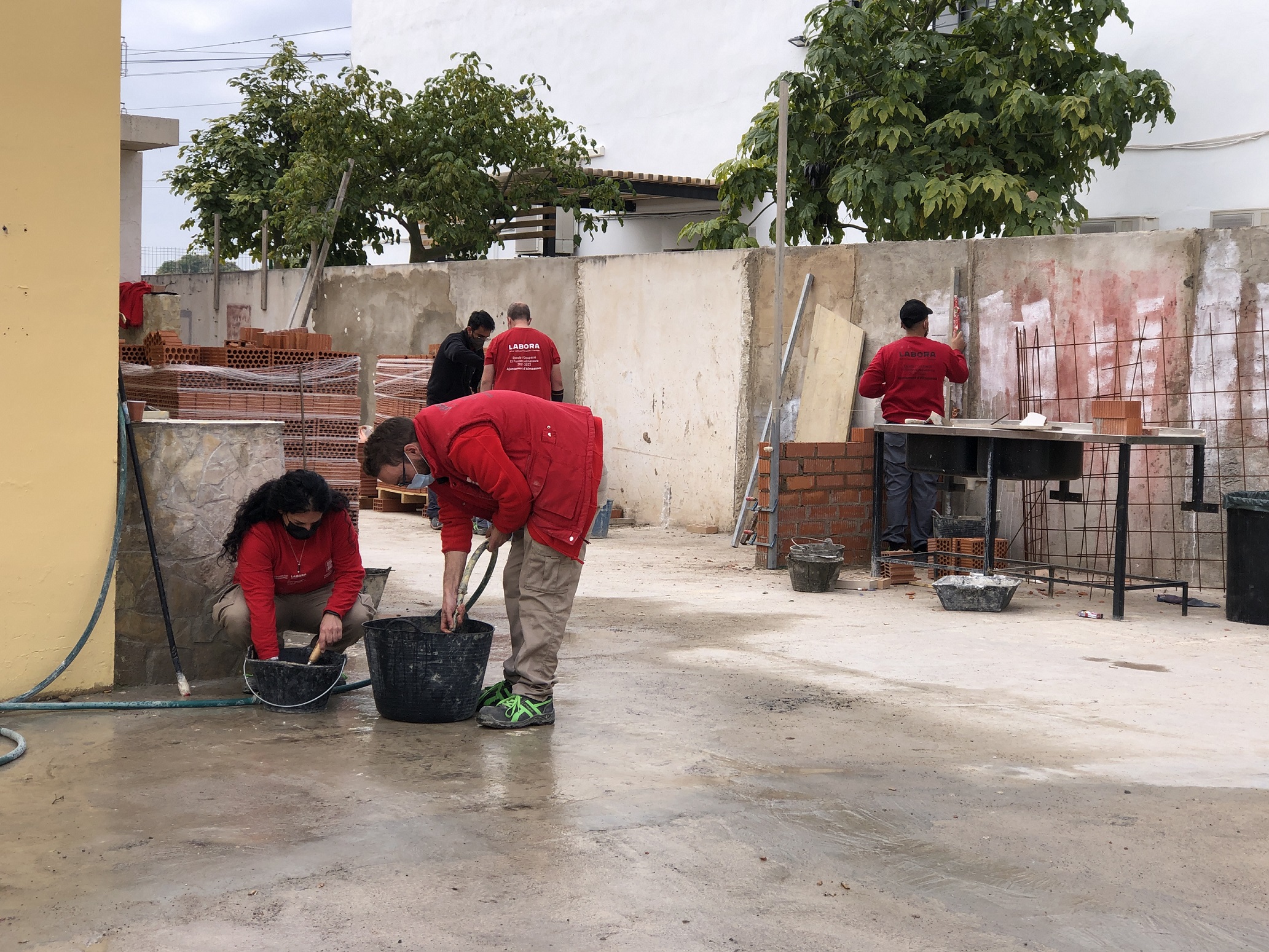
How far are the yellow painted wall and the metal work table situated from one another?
5.06 metres

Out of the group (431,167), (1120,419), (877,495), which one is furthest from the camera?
(431,167)

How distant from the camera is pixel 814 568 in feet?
28.1

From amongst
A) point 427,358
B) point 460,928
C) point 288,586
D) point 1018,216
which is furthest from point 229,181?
point 460,928

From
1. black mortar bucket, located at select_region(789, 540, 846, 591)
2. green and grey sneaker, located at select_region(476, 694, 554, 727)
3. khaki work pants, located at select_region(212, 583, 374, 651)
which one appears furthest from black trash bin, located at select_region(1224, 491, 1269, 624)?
khaki work pants, located at select_region(212, 583, 374, 651)

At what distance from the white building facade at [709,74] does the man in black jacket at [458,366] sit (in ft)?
28.3

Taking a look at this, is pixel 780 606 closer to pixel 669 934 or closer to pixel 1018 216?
pixel 669 934

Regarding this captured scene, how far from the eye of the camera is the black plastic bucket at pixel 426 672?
5035mm

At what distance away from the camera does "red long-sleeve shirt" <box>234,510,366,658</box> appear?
209 inches

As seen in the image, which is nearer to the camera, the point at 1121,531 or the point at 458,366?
the point at 1121,531

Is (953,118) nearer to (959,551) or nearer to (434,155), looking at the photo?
(959,551)

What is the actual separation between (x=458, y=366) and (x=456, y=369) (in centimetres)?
5

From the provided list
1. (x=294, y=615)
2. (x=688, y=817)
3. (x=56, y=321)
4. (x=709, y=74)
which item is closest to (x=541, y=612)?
(x=294, y=615)

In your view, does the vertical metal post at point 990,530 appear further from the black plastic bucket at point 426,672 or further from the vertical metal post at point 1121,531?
the black plastic bucket at point 426,672

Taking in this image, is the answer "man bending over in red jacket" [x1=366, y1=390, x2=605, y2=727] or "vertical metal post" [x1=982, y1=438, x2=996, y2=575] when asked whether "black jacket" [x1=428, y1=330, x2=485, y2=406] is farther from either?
"man bending over in red jacket" [x1=366, y1=390, x2=605, y2=727]
